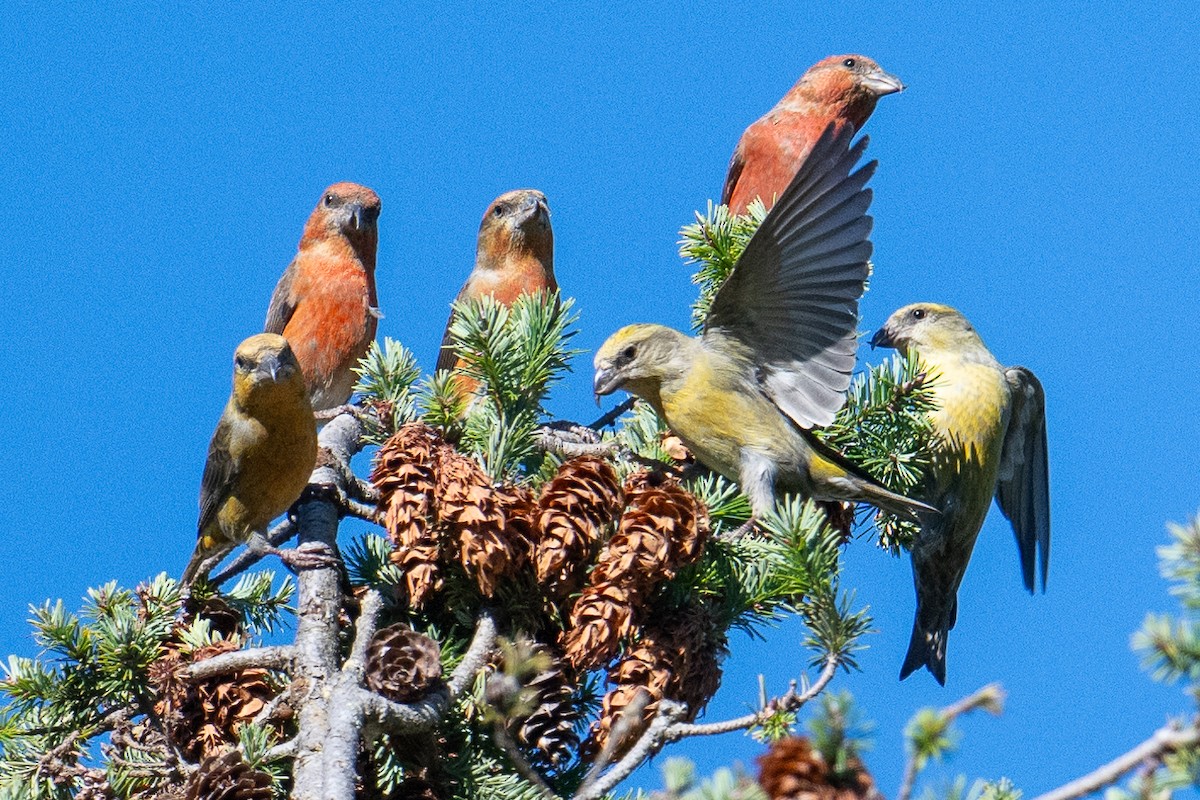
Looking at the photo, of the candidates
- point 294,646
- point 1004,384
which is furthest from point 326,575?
point 1004,384

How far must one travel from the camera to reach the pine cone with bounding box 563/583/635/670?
3.29m

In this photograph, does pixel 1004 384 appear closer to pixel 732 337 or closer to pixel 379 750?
pixel 732 337

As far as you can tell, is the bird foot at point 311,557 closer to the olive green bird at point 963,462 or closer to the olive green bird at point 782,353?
the olive green bird at point 782,353

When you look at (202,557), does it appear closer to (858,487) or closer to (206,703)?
(206,703)

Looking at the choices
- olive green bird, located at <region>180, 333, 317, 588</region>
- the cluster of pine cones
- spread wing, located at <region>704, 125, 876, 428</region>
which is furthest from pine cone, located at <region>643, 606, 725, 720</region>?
olive green bird, located at <region>180, 333, 317, 588</region>

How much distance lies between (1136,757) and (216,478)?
14.3 feet

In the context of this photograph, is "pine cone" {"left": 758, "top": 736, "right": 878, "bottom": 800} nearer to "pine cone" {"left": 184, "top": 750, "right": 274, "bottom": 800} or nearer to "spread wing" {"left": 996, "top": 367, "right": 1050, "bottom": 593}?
"pine cone" {"left": 184, "top": 750, "right": 274, "bottom": 800}

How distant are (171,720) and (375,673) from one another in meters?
0.65

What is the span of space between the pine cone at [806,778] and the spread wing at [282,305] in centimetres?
585

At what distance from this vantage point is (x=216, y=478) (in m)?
5.45

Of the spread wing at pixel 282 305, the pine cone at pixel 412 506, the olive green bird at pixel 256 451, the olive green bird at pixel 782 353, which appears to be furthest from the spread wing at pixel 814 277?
the spread wing at pixel 282 305

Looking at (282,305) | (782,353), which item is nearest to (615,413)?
(782,353)

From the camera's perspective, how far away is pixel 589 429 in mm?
4781

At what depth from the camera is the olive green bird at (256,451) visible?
16.5 ft
